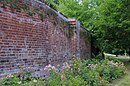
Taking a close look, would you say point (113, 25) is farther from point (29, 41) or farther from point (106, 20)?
point (29, 41)

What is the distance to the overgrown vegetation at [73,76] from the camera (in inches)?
238

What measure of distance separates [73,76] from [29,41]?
6.21 ft

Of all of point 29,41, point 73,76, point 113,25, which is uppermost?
point 113,25

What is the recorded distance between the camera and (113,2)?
1867 cm

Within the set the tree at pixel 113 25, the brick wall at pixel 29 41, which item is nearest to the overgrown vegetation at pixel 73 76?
the brick wall at pixel 29 41

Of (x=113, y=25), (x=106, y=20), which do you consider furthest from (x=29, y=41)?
(x=106, y=20)

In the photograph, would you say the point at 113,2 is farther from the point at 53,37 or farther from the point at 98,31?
the point at 53,37

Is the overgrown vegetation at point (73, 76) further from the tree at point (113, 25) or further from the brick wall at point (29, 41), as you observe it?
the tree at point (113, 25)

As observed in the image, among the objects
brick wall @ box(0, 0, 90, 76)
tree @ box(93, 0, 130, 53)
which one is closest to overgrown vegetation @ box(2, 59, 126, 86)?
brick wall @ box(0, 0, 90, 76)

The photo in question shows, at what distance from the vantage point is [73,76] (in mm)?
8289

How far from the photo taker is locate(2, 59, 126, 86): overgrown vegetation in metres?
6.04

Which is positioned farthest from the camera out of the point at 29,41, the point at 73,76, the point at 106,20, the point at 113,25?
the point at 106,20

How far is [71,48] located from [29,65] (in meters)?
4.55

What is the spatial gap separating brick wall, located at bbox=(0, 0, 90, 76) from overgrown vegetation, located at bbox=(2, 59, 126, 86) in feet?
1.87
